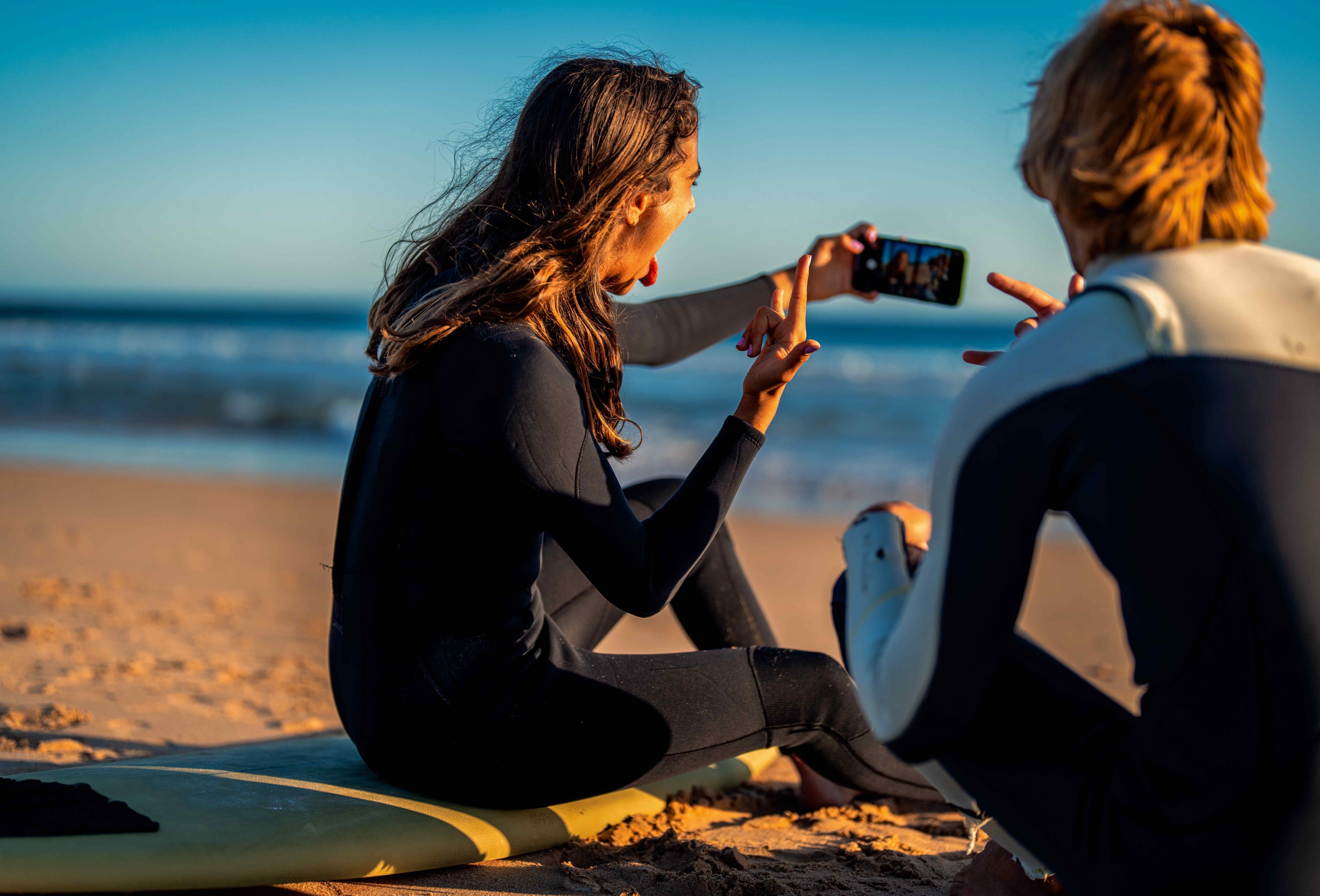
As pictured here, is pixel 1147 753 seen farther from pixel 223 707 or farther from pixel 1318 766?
pixel 223 707

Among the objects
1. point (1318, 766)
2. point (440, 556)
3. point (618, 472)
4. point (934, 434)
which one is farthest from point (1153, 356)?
point (934, 434)

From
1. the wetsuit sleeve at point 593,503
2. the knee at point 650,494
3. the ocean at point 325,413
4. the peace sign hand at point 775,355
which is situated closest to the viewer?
the wetsuit sleeve at point 593,503

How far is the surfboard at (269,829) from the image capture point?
176cm

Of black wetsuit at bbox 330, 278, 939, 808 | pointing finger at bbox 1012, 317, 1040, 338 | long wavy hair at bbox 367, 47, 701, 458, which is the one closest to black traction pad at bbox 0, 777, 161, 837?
black wetsuit at bbox 330, 278, 939, 808

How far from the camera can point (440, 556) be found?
6.06ft

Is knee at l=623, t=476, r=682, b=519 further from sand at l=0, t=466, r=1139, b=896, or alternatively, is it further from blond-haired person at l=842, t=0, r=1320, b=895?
blond-haired person at l=842, t=0, r=1320, b=895

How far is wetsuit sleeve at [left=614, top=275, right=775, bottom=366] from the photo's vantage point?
2.82 m

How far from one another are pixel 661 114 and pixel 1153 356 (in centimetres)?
115

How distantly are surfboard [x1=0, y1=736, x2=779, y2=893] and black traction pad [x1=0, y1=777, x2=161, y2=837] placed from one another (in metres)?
0.02

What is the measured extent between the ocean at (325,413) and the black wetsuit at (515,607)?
1327mm

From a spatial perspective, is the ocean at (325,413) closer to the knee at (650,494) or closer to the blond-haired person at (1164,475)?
the knee at (650,494)

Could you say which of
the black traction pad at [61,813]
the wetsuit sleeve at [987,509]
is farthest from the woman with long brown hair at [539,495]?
the wetsuit sleeve at [987,509]

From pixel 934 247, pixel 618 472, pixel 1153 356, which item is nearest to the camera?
pixel 1153 356

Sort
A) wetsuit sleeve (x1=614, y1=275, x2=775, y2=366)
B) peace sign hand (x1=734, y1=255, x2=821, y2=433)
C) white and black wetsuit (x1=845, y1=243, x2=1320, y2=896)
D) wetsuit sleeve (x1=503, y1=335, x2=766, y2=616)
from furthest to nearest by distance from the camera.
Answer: wetsuit sleeve (x1=614, y1=275, x2=775, y2=366) → peace sign hand (x1=734, y1=255, x2=821, y2=433) → wetsuit sleeve (x1=503, y1=335, x2=766, y2=616) → white and black wetsuit (x1=845, y1=243, x2=1320, y2=896)
